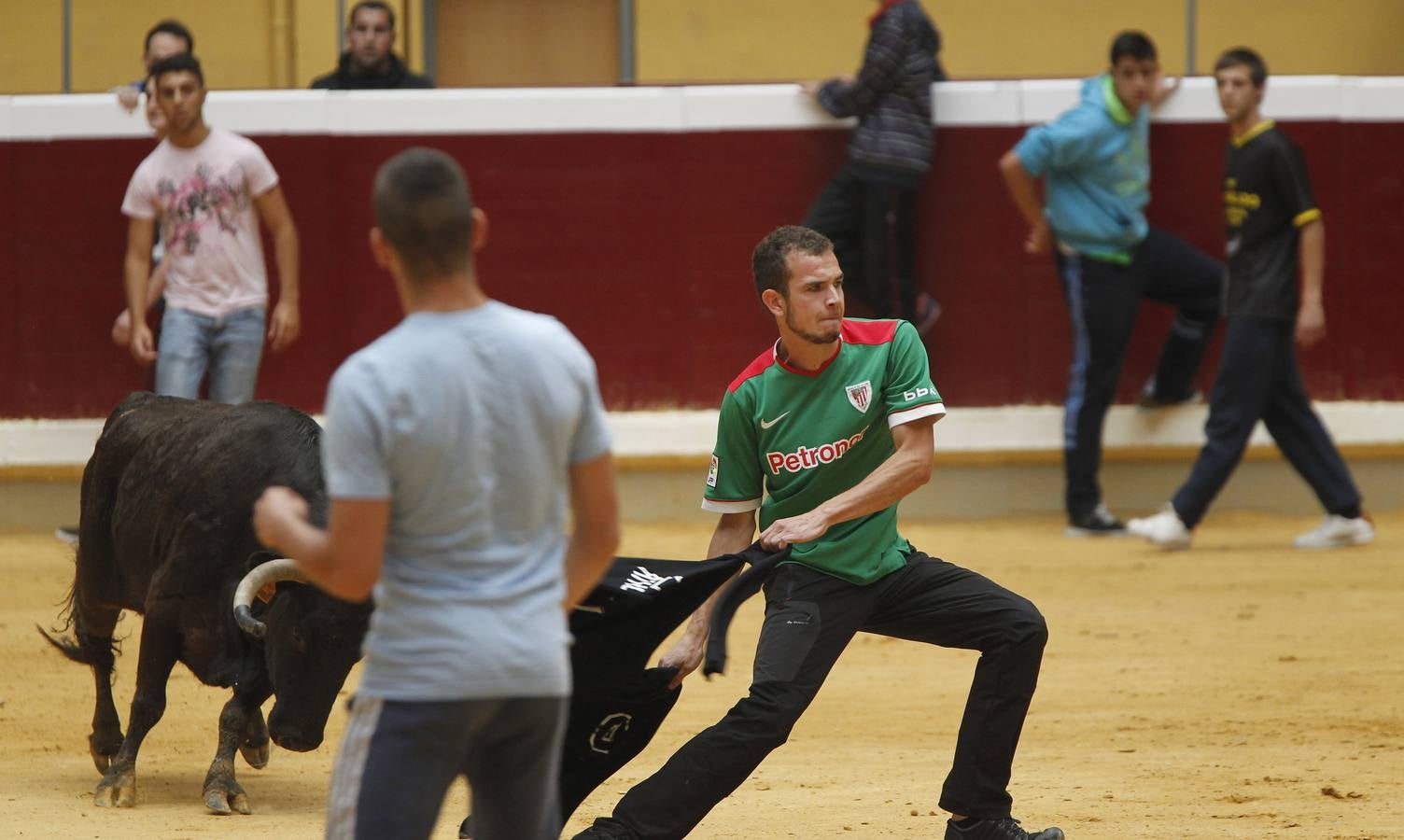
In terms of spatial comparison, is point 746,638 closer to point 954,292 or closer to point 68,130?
point 954,292

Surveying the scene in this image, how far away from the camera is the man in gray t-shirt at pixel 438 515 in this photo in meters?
2.90

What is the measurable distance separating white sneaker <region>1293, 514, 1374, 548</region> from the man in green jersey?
17.8ft

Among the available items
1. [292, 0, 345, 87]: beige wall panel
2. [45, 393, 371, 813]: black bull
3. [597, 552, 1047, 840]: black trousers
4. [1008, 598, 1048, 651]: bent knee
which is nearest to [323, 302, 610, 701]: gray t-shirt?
[597, 552, 1047, 840]: black trousers

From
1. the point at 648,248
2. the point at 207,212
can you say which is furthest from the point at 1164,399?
the point at 207,212

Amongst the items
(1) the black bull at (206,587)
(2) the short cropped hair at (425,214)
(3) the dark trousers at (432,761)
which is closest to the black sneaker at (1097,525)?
(1) the black bull at (206,587)

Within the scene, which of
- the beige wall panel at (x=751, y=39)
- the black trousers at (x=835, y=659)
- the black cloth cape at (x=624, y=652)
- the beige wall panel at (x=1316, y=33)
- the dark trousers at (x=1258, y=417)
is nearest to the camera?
the black trousers at (x=835, y=659)

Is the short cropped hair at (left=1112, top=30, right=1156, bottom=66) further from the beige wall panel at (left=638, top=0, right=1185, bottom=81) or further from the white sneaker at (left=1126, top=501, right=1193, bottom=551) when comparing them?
the beige wall panel at (left=638, top=0, right=1185, bottom=81)

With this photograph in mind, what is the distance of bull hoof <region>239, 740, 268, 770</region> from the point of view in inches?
245

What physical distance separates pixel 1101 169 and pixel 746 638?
329 cm

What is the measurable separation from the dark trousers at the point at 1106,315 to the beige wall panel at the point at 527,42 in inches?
208

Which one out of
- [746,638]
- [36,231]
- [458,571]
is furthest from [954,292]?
[458,571]

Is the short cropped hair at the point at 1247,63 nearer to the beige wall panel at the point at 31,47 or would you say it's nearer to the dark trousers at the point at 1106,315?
the dark trousers at the point at 1106,315

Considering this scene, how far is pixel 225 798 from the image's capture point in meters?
5.59

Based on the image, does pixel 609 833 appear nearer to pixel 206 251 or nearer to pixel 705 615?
pixel 705 615
